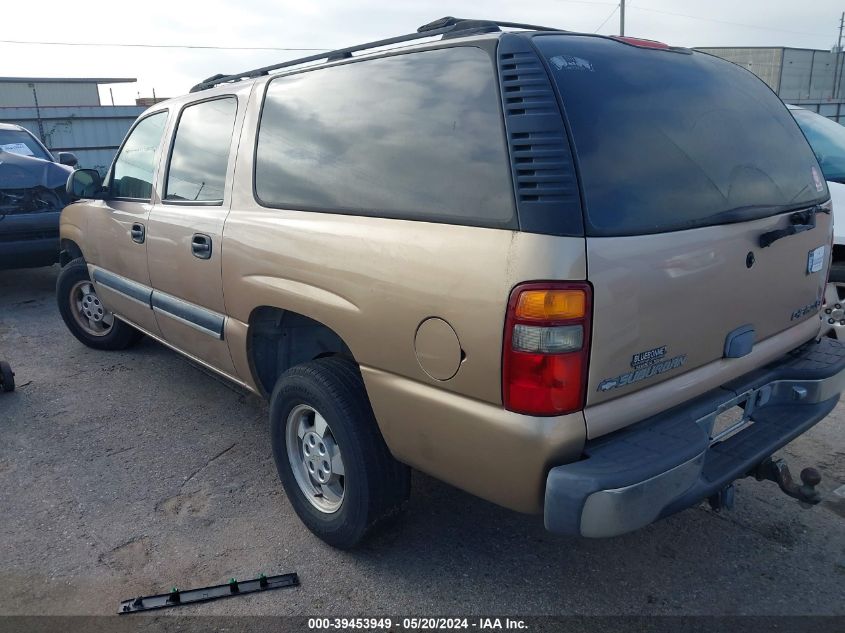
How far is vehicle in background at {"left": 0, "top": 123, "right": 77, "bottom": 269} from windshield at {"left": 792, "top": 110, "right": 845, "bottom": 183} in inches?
298

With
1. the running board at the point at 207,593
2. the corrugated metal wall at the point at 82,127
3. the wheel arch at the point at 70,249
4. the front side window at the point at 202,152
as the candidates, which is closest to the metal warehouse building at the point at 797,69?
the corrugated metal wall at the point at 82,127

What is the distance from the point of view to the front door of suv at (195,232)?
329cm

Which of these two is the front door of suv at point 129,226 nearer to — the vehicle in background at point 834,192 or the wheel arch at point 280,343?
the wheel arch at point 280,343

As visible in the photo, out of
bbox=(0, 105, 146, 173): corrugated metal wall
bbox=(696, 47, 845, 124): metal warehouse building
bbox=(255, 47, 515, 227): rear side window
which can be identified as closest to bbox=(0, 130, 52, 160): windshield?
bbox=(255, 47, 515, 227): rear side window

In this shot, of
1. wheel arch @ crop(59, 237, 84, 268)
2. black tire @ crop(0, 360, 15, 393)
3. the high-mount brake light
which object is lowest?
black tire @ crop(0, 360, 15, 393)

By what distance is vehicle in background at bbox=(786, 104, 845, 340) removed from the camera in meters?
4.72

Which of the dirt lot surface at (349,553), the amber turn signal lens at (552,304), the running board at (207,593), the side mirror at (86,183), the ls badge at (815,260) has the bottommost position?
the dirt lot surface at (349,553)

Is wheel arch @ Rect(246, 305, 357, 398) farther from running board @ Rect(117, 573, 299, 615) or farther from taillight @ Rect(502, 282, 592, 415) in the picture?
taillight @ Rect(502, 282, 592, 415)

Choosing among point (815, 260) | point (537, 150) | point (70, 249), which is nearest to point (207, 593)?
Result: point (537, 150)

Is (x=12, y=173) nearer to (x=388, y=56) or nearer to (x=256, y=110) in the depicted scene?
(x=256, y=110)

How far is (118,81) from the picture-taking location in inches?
1378

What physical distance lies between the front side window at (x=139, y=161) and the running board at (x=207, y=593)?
2.42 meters

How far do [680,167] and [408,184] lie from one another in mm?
942

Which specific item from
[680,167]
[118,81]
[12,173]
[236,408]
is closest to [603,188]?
[680,167]
